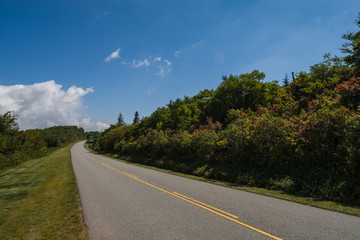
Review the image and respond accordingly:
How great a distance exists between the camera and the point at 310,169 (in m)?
8.63

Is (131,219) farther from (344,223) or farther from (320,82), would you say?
(320,82)

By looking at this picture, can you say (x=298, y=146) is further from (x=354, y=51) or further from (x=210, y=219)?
(x=354, y=51)

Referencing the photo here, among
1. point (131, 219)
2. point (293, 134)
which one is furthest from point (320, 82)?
point (131, 219)

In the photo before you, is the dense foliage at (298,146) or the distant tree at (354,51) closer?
the dense foliage at (298,146)

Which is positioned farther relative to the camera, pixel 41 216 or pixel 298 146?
pixel 298 146

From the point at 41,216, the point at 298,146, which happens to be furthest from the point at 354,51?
the point at 41,216

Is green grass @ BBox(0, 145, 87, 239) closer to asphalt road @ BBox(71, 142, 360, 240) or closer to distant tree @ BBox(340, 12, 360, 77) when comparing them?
asphalt road @ BBox(71, 142, 360, 240)

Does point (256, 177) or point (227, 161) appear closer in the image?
point (256, 177)

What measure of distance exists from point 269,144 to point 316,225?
625 centimetres

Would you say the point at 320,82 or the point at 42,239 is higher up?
the point at 320,82

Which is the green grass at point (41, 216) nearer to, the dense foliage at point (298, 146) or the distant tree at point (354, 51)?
the dense foliage at point (298, 146)

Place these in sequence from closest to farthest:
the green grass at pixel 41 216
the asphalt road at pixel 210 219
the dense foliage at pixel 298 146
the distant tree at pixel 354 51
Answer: the asphalt road at pixel 210 219 → the green grass at pixel 41 216 → the dense foliage at pixel 298 146 → the distant tree at pixel 354 51

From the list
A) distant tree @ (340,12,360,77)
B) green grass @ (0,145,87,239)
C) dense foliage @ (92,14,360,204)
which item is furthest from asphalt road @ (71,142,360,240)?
distant tree @ (340,12,360,77)

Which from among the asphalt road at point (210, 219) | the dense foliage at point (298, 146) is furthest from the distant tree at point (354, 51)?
the asphalt road at point (210, 219)
